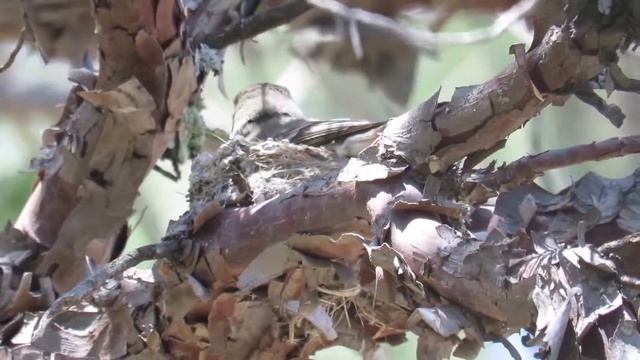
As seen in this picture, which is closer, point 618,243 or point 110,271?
point 618,243

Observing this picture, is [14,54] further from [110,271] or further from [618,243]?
[618,243]

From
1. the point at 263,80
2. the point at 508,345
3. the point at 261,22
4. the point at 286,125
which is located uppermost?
the point at 261,22

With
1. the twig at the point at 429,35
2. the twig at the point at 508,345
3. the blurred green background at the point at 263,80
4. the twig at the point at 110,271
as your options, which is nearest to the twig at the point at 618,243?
the twig at the point at 508,345

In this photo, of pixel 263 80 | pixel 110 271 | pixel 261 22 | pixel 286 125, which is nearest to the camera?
pixel 110 271

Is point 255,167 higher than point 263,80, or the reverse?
point 263,80

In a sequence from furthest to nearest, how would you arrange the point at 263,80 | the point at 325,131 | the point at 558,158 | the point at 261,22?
the point at 263,80 → the point at 325,131 → the point at 261,22 → the point at 558,158

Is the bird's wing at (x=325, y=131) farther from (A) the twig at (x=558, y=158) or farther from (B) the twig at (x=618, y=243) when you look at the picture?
(B) the twig at (x=618, y=243)

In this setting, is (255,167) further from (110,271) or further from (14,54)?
(110,271)

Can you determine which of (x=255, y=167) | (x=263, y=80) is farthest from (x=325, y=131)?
(x=263, y=80)
